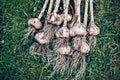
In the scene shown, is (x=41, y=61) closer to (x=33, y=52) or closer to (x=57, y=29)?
(x=33, y=52)

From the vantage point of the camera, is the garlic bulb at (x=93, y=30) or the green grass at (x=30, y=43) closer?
the garlic bulb at (x=93, y=30)

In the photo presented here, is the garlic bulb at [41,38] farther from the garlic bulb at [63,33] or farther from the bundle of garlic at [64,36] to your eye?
the garlic bulb at [63,33]

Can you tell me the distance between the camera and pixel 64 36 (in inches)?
86.7

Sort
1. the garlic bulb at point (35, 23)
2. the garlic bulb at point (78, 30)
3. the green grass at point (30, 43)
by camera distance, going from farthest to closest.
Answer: the green grass at point (30, 43), the garlic bulb at point (35, 23), the garlic bulb at point (78, 30)

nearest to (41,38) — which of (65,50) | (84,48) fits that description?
(65,50)

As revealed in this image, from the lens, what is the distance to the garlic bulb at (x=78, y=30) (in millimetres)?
2183

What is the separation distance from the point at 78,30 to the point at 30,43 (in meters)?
0.45

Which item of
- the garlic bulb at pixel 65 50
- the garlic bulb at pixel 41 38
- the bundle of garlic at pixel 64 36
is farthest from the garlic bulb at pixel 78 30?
the garlic bulb at pixel 41 38

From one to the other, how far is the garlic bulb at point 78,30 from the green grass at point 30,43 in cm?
24

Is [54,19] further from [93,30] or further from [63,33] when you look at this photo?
[93,30]

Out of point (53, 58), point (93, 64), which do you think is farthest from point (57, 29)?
point (93, 64)

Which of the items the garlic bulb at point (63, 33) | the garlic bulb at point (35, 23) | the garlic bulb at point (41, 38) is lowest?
the garlic bulb at point (41, 38)

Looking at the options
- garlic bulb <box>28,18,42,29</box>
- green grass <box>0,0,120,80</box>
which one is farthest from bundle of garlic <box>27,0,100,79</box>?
green grass <box>0,0,120,80</box>

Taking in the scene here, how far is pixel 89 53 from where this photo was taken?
2379 mm
